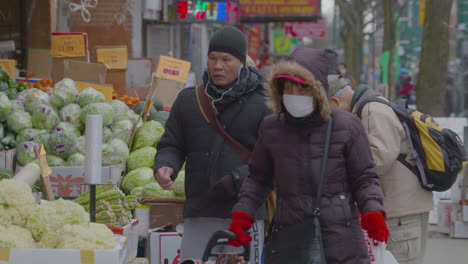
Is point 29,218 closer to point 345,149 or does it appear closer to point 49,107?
point 345,149

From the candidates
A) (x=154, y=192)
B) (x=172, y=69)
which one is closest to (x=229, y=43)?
(x=154, y=192)

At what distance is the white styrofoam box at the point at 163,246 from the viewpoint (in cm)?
655

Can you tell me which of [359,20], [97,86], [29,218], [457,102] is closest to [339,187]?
[29,218]

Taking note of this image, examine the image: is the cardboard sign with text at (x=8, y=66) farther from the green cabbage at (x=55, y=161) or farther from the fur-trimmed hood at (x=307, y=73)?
the fur-trimmed hood at (x=307, y=73)

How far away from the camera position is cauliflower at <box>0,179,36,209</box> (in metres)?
4.11

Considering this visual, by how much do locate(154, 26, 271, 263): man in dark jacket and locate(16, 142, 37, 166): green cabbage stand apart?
314 centimetres

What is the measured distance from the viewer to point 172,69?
411 inches

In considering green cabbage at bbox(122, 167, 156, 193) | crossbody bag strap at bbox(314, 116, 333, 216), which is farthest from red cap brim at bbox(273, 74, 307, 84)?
green cabbage at bbox(122, 167, 156, 193)

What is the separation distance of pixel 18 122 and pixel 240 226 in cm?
469

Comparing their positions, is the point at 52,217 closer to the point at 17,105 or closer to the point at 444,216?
the point at 17,105

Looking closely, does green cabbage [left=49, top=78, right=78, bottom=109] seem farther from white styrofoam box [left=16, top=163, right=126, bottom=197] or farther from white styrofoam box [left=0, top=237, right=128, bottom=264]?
white styrofoam box [left=0, top=237, right=128, bottom=264]

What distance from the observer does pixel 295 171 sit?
435cm

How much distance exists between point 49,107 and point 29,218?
471cm

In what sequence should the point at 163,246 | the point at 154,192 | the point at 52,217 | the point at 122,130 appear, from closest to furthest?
1. the point at 52,217
2. the point at 163,246
3. the point at 154,192
4. the point at 122,130
